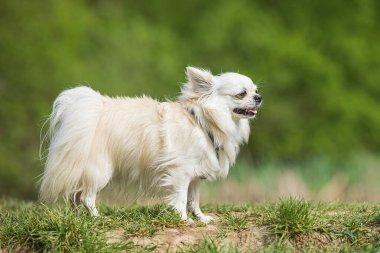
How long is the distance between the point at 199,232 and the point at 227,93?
141cm

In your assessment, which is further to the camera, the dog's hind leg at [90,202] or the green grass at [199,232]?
the dog's hind leg at [90,202]

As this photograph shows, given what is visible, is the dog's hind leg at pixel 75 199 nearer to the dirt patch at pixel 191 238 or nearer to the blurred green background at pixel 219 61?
the dirt patch at pixel 191 238

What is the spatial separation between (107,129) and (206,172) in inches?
40.2

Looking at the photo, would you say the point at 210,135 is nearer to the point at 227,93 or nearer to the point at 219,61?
the point at 227,93

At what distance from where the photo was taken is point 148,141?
23.0 ft

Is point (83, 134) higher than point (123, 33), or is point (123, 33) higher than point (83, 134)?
point (123, 33)

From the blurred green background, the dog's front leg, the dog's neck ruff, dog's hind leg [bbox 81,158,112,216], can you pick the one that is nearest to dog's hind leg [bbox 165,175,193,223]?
the dog's front leg

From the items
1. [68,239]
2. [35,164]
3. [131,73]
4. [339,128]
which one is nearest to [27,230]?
[68,239]

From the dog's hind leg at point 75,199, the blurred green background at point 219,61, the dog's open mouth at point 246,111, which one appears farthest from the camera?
the blurred green background at point 219,61

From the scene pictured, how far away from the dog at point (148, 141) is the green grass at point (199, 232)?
0.95 feet

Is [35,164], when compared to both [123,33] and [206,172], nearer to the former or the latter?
[123,33]

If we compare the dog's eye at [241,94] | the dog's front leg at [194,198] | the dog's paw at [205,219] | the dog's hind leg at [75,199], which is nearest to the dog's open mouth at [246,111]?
the dog's eye at [241,94]

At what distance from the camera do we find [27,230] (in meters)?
6.30

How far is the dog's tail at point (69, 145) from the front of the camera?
6895 mm
